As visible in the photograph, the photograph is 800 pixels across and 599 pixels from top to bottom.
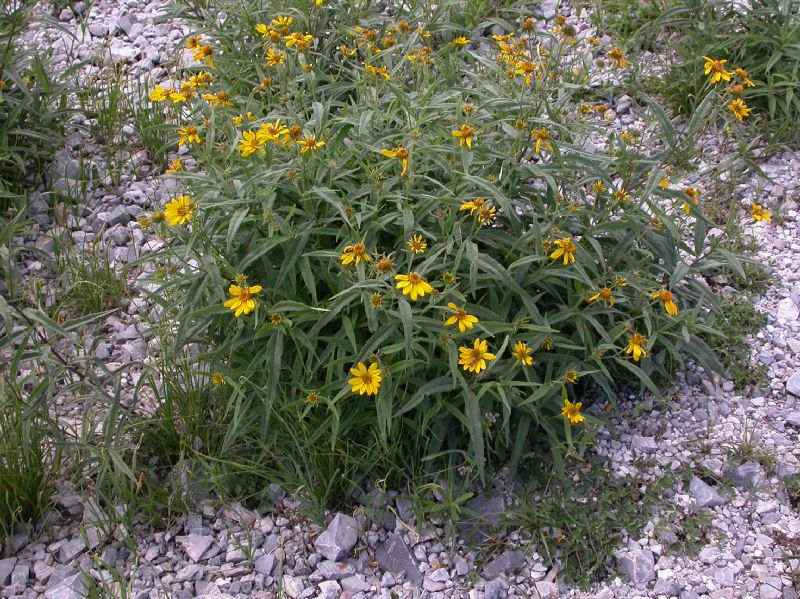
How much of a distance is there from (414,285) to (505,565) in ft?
2.87

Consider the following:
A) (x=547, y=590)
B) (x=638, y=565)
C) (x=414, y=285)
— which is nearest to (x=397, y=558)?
(x=547, y=590)

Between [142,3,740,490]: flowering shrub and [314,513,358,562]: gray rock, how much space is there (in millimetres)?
188

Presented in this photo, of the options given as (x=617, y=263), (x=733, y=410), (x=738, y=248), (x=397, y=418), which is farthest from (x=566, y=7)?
(x=397, y=418)

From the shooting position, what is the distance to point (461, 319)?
2.53m

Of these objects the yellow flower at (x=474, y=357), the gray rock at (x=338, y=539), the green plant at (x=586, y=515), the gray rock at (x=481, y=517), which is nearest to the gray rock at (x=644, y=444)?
the green plant at (x=586, y=515)

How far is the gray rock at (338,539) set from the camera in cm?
269

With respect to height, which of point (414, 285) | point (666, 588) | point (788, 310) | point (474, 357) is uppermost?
point (414, 285)

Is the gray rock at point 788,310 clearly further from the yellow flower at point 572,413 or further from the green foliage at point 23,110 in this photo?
the green foliage at point 23,110

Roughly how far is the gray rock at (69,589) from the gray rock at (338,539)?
66 centimetres

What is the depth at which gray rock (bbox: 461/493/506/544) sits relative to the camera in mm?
2732

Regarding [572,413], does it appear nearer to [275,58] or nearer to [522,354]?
[522,354]

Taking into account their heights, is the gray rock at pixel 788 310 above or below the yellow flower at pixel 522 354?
below

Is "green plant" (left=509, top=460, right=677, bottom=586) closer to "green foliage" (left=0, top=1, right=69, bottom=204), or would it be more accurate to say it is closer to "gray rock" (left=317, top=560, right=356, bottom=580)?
"gray rock" (left=317, top=560, right=356, bottom=580)

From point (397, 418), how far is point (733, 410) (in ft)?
3.87
